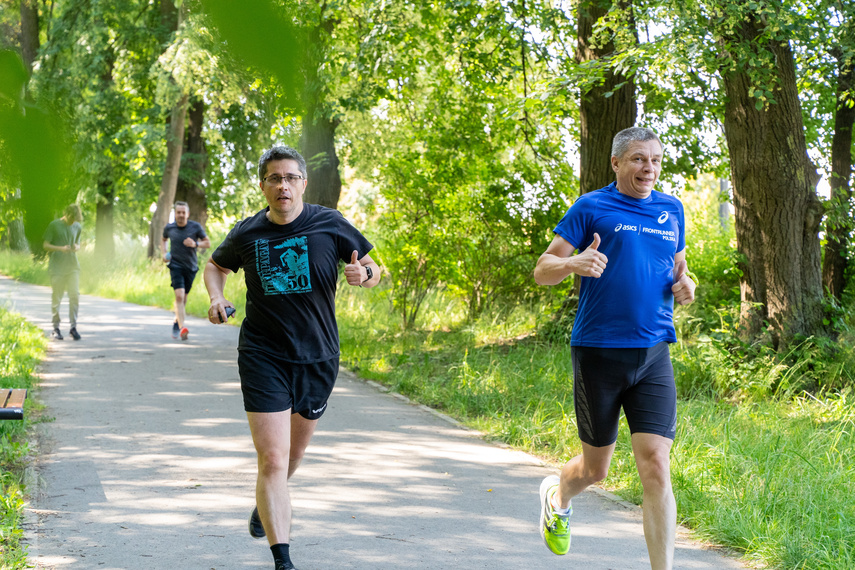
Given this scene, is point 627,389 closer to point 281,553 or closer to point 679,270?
point 679,270

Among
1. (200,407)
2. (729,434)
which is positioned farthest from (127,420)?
(729,434)

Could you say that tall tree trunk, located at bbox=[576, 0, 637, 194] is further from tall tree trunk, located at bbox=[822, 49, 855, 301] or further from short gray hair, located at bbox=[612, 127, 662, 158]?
short gray hair, located at bbox=[612, 127, 662, 158]

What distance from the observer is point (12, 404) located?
4969mm

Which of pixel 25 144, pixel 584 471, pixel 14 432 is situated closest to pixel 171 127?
pixel 25 144

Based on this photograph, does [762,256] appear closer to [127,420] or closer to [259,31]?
[127,420]

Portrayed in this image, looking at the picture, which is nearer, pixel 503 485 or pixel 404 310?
pixel 503 485

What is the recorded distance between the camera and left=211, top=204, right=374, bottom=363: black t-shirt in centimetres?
398

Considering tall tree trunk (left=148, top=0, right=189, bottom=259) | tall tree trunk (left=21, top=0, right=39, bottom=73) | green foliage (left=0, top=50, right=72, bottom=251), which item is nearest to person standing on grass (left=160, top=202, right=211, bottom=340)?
tall tree trunk (left=148, top=0, right=189, bottom=259)

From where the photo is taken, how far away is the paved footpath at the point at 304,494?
429 cm

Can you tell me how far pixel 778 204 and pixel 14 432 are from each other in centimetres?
677

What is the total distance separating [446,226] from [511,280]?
3.86 feet

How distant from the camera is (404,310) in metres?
12.2

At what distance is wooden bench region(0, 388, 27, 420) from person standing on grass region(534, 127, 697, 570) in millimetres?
2727

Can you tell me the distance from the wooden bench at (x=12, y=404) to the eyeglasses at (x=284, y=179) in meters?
1.86
